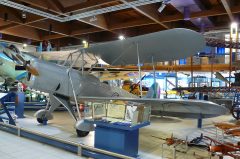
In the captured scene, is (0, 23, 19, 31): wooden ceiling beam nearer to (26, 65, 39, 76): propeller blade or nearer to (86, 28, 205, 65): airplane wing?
(26, 65, 39, 76): propeller blade

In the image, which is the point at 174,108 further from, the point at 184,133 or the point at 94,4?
the point at 94,4

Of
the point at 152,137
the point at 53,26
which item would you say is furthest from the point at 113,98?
the point at 53,26

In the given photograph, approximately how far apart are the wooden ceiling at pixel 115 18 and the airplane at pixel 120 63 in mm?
1852

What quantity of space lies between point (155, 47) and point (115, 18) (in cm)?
561

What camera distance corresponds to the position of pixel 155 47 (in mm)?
4648

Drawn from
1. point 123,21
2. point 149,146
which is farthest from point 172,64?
point 149,146

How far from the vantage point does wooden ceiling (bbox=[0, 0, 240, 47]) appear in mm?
7199

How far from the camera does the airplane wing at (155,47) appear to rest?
13.0 feet

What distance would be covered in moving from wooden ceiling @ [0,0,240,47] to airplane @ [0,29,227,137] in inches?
72.9

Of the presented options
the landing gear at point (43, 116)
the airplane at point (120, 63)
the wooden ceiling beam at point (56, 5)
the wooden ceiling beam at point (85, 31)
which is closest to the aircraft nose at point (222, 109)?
the airplane at point (120, 63)

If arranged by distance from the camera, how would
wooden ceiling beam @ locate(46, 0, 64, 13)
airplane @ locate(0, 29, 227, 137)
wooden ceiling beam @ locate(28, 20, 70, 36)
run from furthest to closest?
wooden ceiling beam @ locate(28, 20, 70, 36) < wooden ceiling beam @ locate(46, 0, 64, 13) < airplane @ locate(0, 29, 227, 137)

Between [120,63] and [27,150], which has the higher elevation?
[120,63]

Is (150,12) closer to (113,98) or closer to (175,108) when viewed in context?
(175,108)

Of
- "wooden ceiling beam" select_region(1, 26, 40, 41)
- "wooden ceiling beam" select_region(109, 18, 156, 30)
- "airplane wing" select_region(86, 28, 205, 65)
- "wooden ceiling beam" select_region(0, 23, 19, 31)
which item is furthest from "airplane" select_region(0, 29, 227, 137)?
"wooden ceiling beam" select_region(1, 26, 40, 41)
